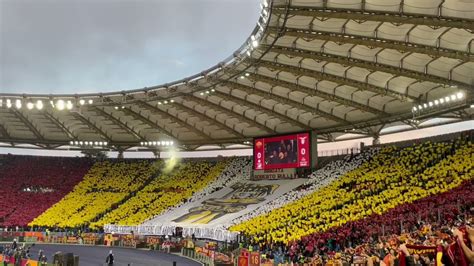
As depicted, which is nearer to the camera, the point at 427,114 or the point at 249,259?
the point at 249,259

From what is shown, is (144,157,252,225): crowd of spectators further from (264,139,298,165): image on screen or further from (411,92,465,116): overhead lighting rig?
(411,92,465,116): overhead lighting rig

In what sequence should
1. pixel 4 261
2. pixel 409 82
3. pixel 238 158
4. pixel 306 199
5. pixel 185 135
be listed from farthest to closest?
pixel 238 158, pixel 185 135, pixel 306 199, pixel 409 82, pixel 4 261

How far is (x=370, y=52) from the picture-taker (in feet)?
102

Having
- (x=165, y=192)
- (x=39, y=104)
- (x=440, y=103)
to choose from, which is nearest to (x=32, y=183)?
(x=165, y=192)

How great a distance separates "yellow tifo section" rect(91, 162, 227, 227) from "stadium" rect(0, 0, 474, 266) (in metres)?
0.28

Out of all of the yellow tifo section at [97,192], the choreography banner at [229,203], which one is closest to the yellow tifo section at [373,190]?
the choreography banner at [229,203]

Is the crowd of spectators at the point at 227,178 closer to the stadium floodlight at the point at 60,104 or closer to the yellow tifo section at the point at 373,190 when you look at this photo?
the yellow tifo section at the point at 373,190

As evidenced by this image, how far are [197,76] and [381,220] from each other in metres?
17.8

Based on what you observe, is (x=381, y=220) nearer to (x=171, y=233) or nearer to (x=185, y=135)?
(x=171, y=233)

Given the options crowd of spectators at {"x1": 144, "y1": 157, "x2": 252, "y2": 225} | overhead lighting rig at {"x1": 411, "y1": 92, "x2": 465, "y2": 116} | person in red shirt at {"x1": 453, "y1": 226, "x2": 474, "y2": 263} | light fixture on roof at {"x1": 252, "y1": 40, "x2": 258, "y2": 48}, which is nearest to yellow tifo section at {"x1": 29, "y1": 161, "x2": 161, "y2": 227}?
crowd of spectators at {"x1": 144, "y1": 157, "x2": 252, "y2": 225}

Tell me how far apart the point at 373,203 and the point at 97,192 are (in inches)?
1534

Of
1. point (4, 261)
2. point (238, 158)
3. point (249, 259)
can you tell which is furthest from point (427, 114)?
point (4, 261)

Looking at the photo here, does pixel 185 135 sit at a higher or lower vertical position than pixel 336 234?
higher

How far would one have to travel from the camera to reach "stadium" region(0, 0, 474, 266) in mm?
27094
